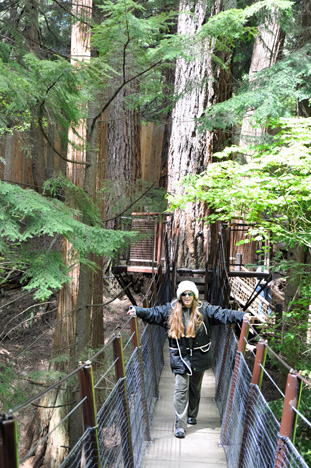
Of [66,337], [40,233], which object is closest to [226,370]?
[40,233]

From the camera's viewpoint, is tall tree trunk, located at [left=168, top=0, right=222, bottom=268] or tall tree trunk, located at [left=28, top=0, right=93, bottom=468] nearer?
tall tree trunk, located at [left=28, top=0, right=93, bottom=468]

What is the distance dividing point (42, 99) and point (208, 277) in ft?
15.1

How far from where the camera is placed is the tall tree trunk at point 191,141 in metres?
8.30

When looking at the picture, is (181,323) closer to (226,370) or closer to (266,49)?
(226,370)

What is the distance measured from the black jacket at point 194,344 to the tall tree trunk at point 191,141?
441 centimetres

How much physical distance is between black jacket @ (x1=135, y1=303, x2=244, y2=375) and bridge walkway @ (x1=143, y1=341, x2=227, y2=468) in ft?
1.87

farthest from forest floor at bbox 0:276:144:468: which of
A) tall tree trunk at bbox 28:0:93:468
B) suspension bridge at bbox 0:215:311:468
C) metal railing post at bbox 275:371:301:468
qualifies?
metal railing post at bbox 275:371:301:468

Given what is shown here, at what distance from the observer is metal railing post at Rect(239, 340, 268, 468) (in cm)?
296

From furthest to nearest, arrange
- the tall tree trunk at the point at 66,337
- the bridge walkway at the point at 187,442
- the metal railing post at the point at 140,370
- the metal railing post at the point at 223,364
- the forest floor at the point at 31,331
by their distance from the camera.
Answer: the forest floor at the point at 31,331 → the tall tree trunk at the point at 66,337 → the metal railing post at the point at 223,364 → the metal railing post at the point at 140,370 → the bridge walkway at the point at 187,442

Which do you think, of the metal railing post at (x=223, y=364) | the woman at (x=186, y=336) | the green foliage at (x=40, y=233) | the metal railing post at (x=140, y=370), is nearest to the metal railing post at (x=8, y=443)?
the green foliage at (x=40, y=233)

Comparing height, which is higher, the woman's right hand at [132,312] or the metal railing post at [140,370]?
the woman's right hand at [132,312]

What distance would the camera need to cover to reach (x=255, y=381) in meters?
3.02

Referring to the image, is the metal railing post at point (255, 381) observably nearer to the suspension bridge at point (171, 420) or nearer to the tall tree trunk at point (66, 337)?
the suspension bridge at point (171, 420)

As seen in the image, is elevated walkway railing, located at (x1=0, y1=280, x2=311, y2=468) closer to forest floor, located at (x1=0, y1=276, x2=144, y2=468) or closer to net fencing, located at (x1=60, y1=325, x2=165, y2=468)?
net fencing, located at (x1=60, y1=325, x2=165, y2=468)
